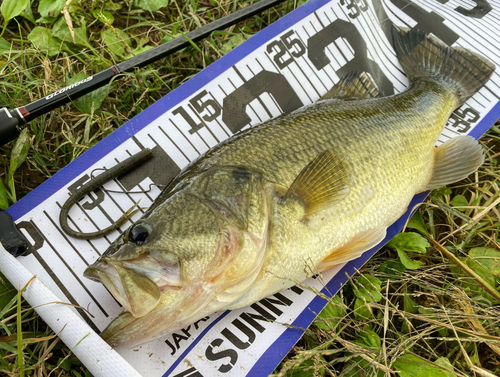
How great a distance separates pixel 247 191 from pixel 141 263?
0.59 m

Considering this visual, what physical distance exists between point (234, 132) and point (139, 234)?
1.19 metres

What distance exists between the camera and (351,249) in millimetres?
1915

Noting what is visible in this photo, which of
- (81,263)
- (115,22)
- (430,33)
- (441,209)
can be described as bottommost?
(441,209)

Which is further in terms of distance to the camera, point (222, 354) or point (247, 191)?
point (222, 354)

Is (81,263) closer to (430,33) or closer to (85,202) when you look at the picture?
(85,202)

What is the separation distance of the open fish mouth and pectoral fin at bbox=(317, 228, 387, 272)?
2.86ft

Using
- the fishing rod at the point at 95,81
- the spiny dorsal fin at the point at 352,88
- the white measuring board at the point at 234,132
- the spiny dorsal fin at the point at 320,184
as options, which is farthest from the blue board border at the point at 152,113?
the spiny dorsal fin at the point at 320,184

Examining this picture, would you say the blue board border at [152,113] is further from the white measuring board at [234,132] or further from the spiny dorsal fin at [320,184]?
the spiny dorsal fin at [320,184]

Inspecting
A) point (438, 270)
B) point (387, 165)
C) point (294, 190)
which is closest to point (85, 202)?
point (294, 190)

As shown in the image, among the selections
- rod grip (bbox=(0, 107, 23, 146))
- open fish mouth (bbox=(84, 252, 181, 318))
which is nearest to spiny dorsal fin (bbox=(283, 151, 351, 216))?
open fish mouth (bbox=(84, 252, 181, 318))

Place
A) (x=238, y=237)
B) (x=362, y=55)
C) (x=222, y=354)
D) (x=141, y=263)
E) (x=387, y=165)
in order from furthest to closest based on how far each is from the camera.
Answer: (x=362, y=55), (x=387, y=165), (x=222, y=354), (x=238, y=237), (x=141, y=263)

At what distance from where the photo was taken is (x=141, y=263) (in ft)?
4.72

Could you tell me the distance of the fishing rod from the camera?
207cm

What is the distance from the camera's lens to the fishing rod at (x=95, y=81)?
81.5 inches
